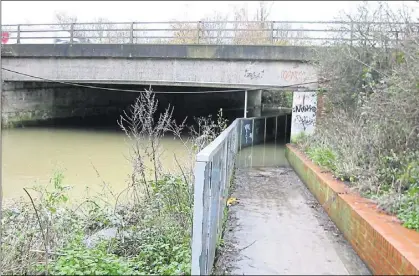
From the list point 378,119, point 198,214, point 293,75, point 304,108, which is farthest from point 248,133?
point 198,214

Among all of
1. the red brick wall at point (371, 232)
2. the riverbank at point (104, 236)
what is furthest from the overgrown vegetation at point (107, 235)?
the red brick wall at point (371, 232)

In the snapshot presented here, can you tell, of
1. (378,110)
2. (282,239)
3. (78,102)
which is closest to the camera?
(282,239)

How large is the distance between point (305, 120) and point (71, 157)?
814 centimetres

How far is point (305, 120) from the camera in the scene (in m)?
16.0

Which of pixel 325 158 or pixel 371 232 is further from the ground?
pixel 325 158

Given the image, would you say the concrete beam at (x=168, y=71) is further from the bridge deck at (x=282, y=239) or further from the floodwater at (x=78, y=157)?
the bridge deck at (x=282, y=239)

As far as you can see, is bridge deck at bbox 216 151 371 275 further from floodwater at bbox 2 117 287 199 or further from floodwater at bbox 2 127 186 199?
floodwater at bbox 2 127 186 199

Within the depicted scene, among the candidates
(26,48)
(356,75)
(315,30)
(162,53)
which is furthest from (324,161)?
(26,48)

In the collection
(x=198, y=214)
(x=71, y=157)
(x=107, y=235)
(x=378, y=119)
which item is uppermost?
(x=378, y=119)

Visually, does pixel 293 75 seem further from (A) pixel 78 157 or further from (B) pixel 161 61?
(A) pixel 78 157

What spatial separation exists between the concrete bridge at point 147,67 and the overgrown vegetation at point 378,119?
4041mm

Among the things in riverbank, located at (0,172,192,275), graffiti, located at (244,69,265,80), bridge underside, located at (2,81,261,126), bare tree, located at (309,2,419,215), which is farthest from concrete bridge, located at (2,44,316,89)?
riverbank, located at (0,172,192,275)

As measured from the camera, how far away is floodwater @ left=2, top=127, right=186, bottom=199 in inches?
431

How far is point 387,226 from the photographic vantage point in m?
5.00
